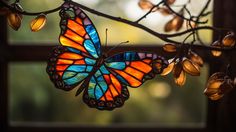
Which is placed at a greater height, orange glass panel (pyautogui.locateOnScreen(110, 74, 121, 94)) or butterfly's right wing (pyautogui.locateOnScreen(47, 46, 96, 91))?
butterfly's right wing (pyautogui.locateOnScreen(47, 46, 96, 91))

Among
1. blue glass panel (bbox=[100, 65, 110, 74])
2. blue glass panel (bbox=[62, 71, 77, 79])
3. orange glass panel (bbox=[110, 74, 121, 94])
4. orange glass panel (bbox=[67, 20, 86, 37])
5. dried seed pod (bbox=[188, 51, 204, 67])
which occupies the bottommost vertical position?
orange glass panel (bbox=[110, 74, 121, 94])

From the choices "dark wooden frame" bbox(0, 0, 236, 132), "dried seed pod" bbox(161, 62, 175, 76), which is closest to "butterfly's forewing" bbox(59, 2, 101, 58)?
"dried seed pod" bbox(161, 62, 175, 76)

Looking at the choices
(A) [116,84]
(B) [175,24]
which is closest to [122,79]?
(A) [116,84]

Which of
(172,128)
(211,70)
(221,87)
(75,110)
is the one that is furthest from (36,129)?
(221,87)

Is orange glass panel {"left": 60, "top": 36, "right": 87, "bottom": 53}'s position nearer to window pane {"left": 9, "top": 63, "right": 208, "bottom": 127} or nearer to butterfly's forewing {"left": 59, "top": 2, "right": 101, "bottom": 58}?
butterfly's forewing {"left": 59, "top": 2, "right": 101, "bottom": 58}

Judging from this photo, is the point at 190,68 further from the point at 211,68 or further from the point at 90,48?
the point at 211,68

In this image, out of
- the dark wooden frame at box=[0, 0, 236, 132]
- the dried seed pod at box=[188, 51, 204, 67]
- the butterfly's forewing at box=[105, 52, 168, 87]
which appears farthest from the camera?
the dark wooden frame at box=[0, 0, 236, 132]

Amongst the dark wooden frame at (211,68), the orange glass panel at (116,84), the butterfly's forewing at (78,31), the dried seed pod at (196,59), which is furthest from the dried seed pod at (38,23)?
the dark wooden frame at (211,68)
